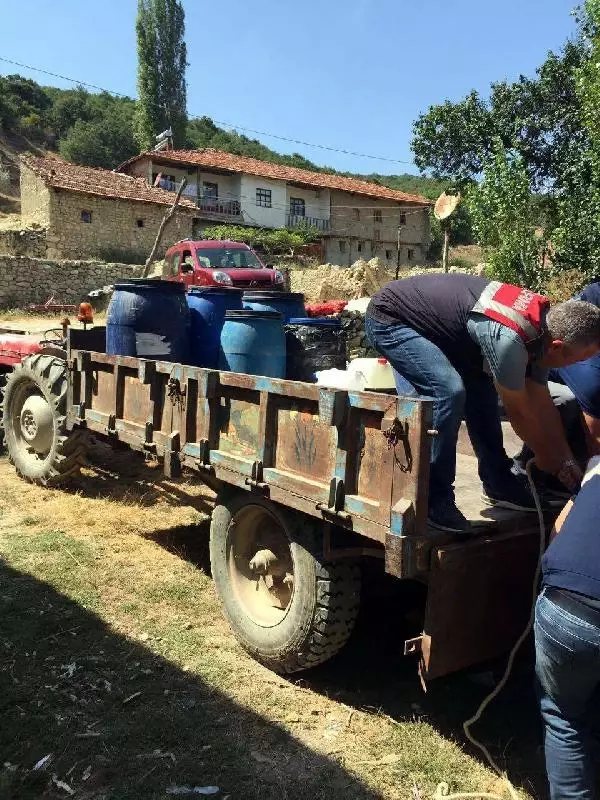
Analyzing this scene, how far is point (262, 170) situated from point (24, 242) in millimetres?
16710

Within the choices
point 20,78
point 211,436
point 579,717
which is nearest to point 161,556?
point 211,436

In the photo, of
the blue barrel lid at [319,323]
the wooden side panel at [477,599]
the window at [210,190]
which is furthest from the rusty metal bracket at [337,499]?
the window at [210,190]

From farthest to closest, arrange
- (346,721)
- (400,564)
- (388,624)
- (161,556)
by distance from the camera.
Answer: (161,556), (388,624), (346,721), (400,564)

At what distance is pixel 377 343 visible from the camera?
310 centimetres

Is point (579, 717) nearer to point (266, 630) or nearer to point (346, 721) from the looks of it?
point (346, 721)

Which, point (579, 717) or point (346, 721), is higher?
point (579, 717)

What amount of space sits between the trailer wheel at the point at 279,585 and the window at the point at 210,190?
36506mm

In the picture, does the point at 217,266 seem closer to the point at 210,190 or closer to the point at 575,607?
the point at 575,607

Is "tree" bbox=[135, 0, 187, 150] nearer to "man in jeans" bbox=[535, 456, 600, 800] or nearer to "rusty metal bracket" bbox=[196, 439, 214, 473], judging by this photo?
"rusty metal bracket" bbox=[196, 439, 214, 473]

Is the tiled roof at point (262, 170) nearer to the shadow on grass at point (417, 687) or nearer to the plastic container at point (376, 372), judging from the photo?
the plastic container at point (376, 372)

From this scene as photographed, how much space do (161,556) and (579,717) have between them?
10.7 feet

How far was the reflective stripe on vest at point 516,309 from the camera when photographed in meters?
2.56

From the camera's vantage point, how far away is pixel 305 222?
3938cm

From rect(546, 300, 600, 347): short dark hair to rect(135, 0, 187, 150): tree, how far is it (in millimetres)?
51679
